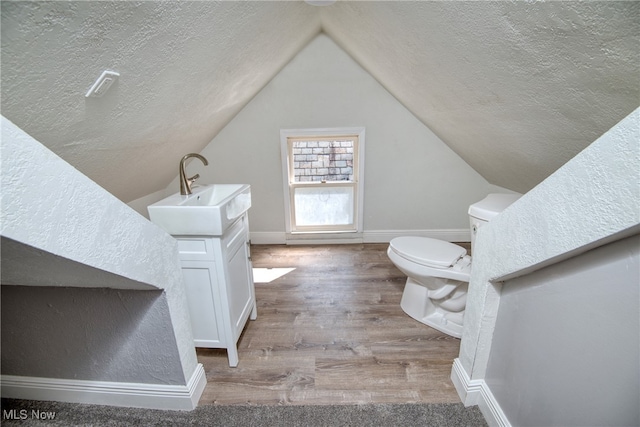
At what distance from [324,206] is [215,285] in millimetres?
1785

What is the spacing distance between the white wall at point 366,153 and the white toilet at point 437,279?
3.43ft

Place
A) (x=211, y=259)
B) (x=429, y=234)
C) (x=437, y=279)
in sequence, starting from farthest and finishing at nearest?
1. (x=429, y=234)
2. (x=437, y=279)
3. (x=211, y=259)

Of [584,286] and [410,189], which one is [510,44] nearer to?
[584,286]

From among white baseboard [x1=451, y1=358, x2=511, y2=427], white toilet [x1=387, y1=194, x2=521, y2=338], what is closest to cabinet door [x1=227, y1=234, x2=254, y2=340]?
white toilet [x1=387, y1=194, x2=521, y2=338]

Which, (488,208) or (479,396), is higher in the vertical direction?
(488,208)

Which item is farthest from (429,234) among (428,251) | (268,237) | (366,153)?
(268,237)

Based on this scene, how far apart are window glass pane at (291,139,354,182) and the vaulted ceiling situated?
2.89 feet

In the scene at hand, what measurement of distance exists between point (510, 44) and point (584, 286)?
0.80 m

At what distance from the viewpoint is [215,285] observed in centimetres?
137

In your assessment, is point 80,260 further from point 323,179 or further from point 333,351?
point 323,179

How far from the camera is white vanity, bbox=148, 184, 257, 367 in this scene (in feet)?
4.13

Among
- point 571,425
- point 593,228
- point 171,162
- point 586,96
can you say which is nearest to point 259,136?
point 171,162

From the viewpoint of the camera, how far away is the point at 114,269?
Result: 2.74ft

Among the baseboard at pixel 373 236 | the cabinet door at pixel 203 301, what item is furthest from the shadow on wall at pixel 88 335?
the baseboard at pixel 373 236
